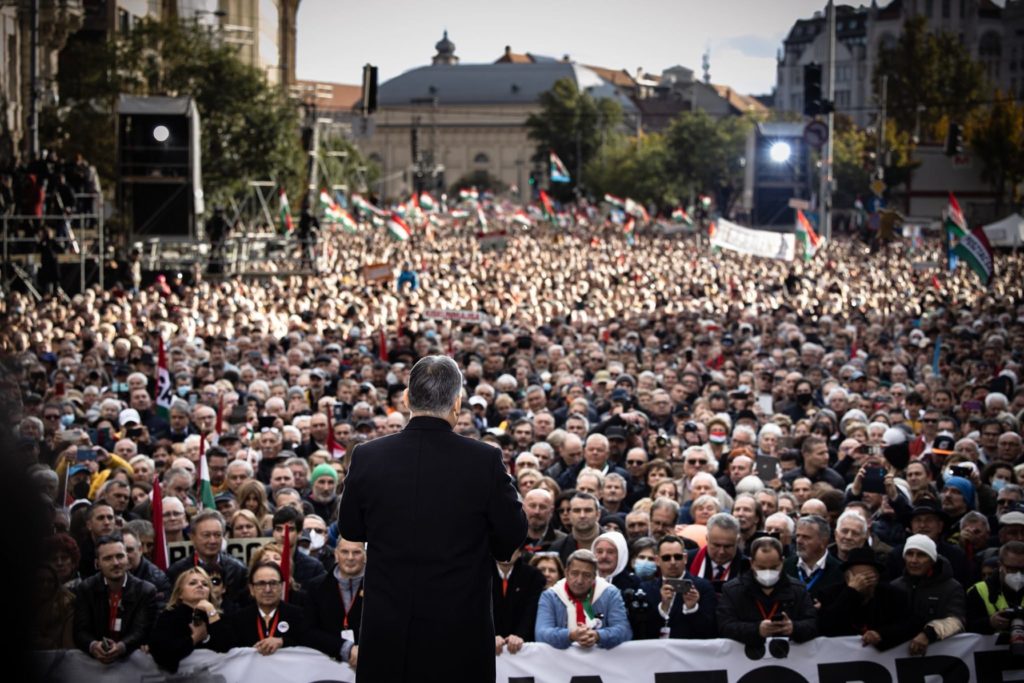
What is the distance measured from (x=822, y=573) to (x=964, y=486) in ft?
6.30

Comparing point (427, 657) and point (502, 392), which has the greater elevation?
point (427, 657)

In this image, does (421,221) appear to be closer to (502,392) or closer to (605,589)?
(502,392)

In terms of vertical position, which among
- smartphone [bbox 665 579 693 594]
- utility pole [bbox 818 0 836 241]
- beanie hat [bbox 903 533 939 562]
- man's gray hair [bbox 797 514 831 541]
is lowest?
smartphone [bbox 665 579 693 594]

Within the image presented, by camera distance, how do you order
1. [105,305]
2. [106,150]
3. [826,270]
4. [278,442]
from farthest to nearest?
[106,150]
[826,270]
[105,305]
[278,442]

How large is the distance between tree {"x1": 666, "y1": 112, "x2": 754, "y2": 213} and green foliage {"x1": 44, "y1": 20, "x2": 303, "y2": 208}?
46.2 metres

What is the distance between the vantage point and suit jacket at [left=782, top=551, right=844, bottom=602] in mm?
7613

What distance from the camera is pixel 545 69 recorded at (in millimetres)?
160875

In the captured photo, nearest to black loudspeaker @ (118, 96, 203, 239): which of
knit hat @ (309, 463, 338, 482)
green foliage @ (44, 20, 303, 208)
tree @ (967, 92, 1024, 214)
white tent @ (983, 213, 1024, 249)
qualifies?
green foliage @ (44, 20, 303, 208)

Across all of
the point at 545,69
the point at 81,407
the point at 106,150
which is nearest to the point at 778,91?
the point at 545,69

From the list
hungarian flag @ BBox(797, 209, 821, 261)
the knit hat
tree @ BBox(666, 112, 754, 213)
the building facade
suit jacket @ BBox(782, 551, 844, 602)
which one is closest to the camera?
suit jacket @ BBox(782, 551, 844, 602)

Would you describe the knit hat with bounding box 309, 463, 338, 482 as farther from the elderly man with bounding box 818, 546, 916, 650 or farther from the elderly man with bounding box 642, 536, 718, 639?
the elderly man with bounding box 818, 546, 916, 650

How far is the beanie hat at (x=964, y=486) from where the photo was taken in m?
9.20

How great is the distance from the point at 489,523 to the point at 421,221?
Result: 56317mm

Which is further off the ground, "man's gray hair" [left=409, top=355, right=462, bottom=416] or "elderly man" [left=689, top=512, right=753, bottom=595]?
"man's gray hair" [left=409, top=355, right=462, bottom=416]
